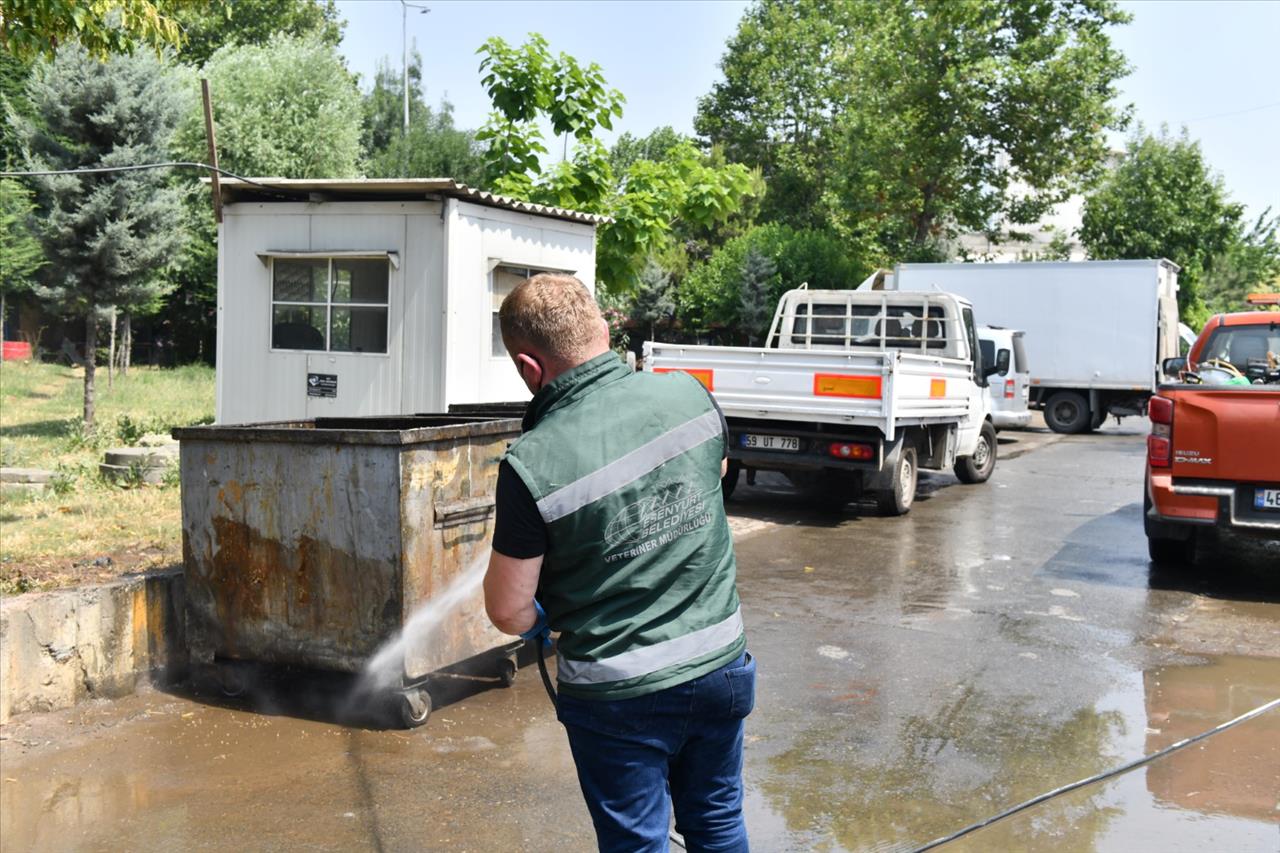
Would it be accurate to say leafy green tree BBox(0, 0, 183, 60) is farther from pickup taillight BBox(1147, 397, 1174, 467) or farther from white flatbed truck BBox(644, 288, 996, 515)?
pickup taillight BBox(1147, 397, 1174, 467)

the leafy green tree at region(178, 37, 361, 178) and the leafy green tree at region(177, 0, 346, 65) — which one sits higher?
the leafy green tree at region(177, 0, 346, 65)

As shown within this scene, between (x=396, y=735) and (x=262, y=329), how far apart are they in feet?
23.7

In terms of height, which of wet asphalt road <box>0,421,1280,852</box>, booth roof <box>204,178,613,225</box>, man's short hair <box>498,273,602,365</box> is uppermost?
booth roof <box>204,178,613,225</box>

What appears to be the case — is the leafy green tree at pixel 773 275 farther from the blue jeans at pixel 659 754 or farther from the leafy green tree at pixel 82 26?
the blue jeans at pixel 659 754

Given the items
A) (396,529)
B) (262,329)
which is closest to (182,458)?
(396,529)

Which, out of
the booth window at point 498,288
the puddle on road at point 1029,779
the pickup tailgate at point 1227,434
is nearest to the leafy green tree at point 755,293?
the booth window at point 498,288

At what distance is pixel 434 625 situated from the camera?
17.9 ft

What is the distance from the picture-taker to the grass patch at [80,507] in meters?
7.05

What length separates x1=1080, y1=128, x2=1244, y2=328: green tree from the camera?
3994cm

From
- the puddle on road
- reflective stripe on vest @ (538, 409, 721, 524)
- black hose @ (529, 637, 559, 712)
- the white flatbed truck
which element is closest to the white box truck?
the white flatbed truck

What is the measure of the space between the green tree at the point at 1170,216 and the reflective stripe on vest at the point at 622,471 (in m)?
39.9

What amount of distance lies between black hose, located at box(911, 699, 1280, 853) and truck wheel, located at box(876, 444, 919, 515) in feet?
18.8

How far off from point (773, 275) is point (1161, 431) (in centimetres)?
2962

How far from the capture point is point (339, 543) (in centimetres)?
541
